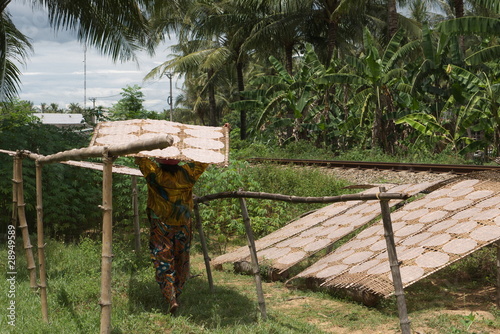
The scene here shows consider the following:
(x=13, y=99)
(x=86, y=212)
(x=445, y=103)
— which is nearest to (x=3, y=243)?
(x=86, y=212)

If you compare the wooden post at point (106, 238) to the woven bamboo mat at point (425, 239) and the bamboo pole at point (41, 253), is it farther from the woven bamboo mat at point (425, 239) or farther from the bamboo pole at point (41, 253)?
the woven bamboo mat at point (425, 239)

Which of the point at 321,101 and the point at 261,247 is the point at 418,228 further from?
the point at 321,101

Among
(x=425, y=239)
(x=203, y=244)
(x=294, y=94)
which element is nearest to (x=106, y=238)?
(x=203, y=244)

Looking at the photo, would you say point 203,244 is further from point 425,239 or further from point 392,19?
point 392,19

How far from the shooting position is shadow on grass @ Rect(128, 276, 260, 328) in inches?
199

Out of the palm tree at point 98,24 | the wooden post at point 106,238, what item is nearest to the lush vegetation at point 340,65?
the palm tree at point 98,24

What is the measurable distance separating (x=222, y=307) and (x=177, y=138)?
1.92 metres

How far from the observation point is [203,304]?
5.52m

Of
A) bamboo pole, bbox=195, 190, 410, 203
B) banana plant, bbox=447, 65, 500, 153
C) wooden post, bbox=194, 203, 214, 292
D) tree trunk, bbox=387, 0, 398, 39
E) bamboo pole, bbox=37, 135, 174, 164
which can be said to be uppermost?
tree trunk, bbox=387, 0, 398, 39

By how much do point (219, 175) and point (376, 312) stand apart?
463 centimetres

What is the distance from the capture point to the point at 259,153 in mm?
19141

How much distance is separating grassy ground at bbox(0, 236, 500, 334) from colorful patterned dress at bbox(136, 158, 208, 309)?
0.32 metres

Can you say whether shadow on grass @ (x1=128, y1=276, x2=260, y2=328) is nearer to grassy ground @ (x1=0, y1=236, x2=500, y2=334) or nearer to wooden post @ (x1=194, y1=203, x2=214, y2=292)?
grassy ground @ (x1=0, y1=236, x2=500, y2=334)

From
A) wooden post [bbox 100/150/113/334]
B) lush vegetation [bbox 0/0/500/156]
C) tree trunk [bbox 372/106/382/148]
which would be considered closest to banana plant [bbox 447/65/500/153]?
lush vegetation [bbox 0/0/500/156]
